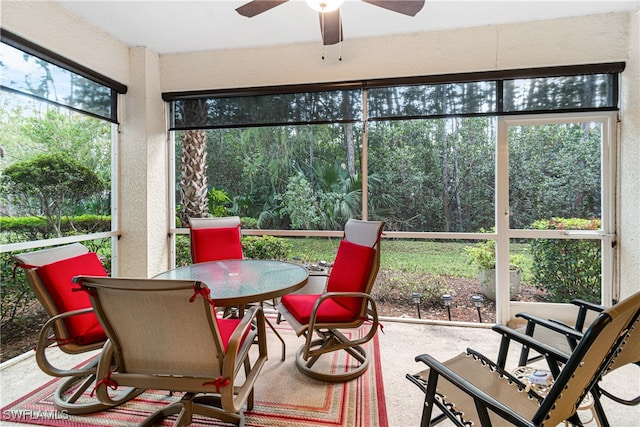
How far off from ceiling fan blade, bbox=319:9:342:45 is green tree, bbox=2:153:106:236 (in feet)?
8.77

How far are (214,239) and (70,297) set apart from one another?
1357mm

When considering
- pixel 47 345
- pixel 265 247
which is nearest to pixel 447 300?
pixel 265 247

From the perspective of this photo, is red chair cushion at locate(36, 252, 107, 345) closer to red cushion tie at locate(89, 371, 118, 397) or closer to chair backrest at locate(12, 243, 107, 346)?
chair backrest at locate(12, 243, 107, 346)

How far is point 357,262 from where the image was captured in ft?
7.63

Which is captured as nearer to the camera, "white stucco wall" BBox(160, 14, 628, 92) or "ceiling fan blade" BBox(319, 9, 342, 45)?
"ceiling fan blade" BBox(319, 9, 342, 45)

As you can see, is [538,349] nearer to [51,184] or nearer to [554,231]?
[554,231]

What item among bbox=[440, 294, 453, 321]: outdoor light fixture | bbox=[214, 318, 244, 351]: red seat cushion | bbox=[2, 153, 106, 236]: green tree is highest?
bbox=[2, 153, 106, 236]: green tree

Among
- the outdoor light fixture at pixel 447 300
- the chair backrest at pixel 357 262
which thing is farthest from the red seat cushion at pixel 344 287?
the outdoor light fixture at pixel 447 300

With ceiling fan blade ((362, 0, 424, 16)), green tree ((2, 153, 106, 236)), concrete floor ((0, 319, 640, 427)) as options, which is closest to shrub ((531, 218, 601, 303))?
concrete floor ((0, 319, 640, 427))

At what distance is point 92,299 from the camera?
1322 mm

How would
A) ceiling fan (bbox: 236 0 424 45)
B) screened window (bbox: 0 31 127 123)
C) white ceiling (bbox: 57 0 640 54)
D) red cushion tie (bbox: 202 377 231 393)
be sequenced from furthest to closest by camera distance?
white ceiling (bbox: 57 0 640 54) < screened window (bbox: 0 31 127 123) < ceiling fan (bbox: 236 0 424 45) < red cushion tie (bbox: 202 377 231 393)

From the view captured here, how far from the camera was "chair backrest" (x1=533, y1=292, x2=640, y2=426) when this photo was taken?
3.55ft

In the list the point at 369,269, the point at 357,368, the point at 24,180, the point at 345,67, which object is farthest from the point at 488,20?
the point at 24,180

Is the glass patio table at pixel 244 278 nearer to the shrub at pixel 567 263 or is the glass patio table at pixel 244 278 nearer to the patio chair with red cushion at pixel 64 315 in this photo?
the patio chair with red cushion at pixel 64 315
